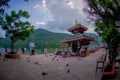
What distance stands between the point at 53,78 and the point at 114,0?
20.3 feet

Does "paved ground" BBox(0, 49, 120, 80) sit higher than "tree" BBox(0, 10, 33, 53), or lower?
lower

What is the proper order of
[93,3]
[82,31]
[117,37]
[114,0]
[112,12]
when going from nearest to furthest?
[117,37], [114,0], [112,12], [93,3], [82,31]

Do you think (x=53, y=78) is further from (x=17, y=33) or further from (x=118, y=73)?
(x=17, y=33)

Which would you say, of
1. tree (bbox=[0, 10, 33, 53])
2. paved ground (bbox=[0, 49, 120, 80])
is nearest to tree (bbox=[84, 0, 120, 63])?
paved ground (bbox=[0, 49, 120, 80])

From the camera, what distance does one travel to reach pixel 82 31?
28.4 metres

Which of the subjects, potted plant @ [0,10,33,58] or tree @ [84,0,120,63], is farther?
potted plant @ [0,10,33,58]

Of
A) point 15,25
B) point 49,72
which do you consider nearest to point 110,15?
point 49,72

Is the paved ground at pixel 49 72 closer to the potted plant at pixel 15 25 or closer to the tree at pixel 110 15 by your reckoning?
the tree at pixel 110 15

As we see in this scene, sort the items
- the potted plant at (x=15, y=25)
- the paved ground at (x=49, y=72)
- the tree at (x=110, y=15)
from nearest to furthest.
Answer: the paved ground at (x=49, y=72), the tree at (x=110, y=15), the potted plant at (x=15, y=25)

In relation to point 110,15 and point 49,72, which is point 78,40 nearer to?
point 110,15

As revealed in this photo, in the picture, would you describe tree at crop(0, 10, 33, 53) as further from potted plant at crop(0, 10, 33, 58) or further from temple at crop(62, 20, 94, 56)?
temple at crop(62, 20, 94, 56)

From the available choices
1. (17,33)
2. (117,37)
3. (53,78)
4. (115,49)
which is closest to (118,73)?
(115,49)

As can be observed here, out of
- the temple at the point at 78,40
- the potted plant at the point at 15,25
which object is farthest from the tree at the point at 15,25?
the temple at the point at 78,40

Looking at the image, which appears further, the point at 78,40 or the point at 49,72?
→ the point at 78,40
